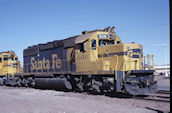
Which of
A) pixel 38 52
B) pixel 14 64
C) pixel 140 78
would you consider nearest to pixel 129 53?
pixel 140 78

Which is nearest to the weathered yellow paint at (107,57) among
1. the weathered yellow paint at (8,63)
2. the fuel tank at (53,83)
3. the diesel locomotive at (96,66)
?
the diesel locomotive at (96,66)

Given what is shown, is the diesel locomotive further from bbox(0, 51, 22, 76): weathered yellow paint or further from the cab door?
bbox(0, 51, 22, 76): weathered yellow paint

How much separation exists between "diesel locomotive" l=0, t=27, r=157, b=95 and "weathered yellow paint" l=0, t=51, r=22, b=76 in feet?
Answer: 21.1

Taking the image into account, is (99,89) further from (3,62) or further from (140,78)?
(3,62)

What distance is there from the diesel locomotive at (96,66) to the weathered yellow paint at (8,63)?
6432 millimetres

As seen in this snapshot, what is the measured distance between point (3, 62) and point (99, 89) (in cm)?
1420

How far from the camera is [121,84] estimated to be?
11664mm

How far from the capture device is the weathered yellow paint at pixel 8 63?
74.9 feet

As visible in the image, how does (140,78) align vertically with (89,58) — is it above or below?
below

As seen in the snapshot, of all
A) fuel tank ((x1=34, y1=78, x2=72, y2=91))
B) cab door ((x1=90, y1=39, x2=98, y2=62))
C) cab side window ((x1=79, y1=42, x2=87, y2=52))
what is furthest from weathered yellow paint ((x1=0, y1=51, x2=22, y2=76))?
cab door ((x1=90, y1=39, x2=98, y2=62))

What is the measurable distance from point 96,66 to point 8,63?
13.3 metres

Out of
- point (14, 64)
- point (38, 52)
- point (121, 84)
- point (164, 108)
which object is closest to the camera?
point (164, 108)

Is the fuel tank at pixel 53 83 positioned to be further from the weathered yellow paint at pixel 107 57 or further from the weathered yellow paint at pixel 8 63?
the weathered yellow paint at pixel 8 63

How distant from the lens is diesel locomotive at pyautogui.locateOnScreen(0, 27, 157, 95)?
11875mm
